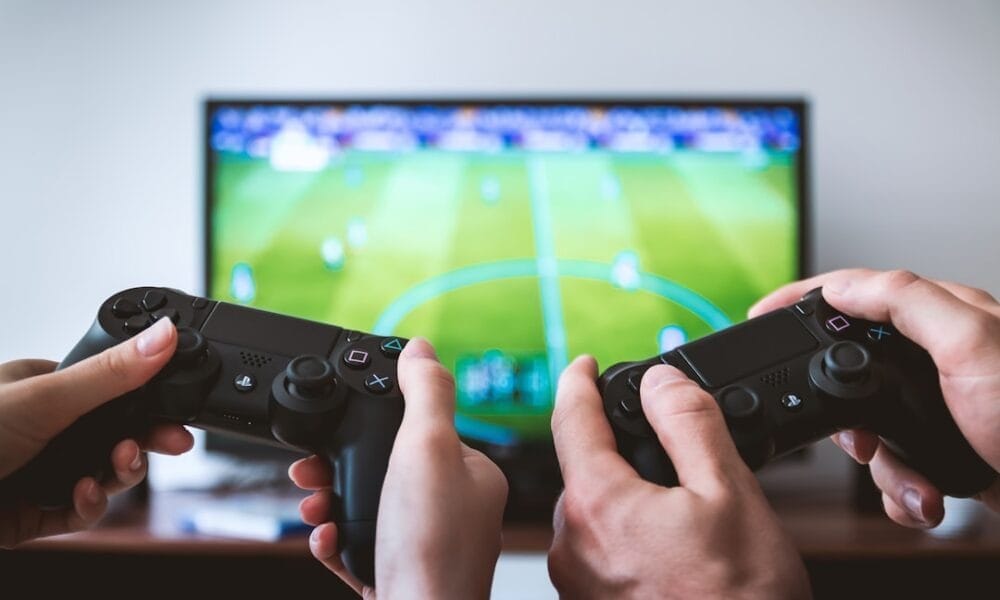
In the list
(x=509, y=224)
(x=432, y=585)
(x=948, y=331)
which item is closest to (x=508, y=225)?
(x=509, y=224)

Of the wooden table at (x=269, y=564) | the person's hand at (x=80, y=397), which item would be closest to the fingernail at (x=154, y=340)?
the person's hand at (x=80, y=397)

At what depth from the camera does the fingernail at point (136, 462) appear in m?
0.59

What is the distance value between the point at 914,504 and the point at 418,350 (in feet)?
1.32

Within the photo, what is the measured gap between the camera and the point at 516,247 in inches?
58.2

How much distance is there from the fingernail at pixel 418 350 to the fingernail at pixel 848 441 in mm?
332

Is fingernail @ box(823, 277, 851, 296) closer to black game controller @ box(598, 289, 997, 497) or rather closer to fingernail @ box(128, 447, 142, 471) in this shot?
black game controller @ box(598, 289, 997, 497)

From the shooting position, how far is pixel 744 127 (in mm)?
1491

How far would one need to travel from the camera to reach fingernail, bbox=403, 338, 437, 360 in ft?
1.88

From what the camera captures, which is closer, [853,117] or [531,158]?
[531,158]

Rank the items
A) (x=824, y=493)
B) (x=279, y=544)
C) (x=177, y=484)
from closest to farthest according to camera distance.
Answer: (x=279, y=544), (x=824, y=493), (x=177, y=484)

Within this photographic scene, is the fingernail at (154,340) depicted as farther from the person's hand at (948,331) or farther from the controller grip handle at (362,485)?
the person's hand at (948,331)

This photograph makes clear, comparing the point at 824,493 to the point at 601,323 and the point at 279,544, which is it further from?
the point at 279,544

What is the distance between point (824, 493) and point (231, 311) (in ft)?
4.31

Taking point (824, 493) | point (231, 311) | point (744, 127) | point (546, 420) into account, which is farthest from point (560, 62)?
point (231, 311)
